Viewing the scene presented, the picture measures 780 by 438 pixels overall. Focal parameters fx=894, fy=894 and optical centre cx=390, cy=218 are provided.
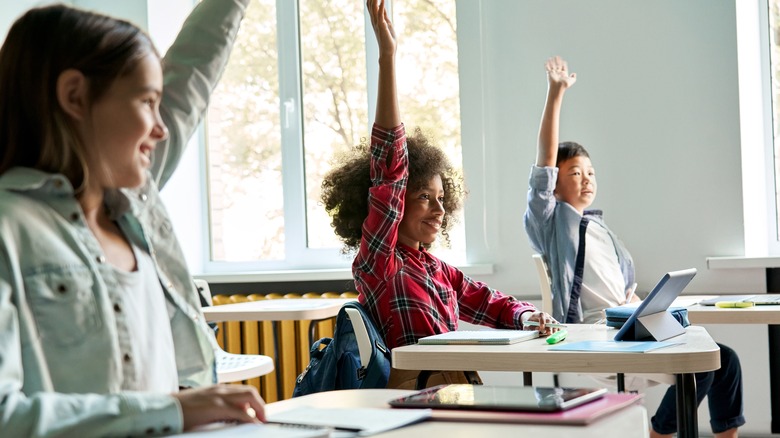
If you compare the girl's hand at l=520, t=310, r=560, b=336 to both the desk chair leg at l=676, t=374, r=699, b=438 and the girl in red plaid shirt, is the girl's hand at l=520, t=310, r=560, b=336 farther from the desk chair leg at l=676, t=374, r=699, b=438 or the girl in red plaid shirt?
the desk chair leg at l=676, t=374, r=699, b=438

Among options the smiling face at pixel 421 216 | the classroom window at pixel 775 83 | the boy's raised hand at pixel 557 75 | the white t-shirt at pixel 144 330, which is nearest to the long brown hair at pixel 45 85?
the white t-shirt at pixel 144 330

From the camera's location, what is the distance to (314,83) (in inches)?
187

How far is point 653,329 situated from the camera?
6.16 feet

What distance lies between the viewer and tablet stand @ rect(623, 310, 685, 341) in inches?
73.5

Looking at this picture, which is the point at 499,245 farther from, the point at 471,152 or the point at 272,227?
the point at 272,227

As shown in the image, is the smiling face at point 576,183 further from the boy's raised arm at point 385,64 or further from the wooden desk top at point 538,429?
the wooden desk top at point 538,429

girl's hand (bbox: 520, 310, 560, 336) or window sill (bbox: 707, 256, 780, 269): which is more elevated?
window sill (bbox: 707, 256, 780, 269)

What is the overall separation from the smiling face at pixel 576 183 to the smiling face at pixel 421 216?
100 centimetres

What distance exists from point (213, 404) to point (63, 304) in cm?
21

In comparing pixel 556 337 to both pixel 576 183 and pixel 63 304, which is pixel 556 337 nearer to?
pixel 63 304

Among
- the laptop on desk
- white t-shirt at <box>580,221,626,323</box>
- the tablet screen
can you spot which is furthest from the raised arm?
the tablet screen

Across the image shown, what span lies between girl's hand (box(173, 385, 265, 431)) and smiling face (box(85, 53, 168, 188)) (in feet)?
1.02

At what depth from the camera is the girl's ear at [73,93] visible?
1.03 meters

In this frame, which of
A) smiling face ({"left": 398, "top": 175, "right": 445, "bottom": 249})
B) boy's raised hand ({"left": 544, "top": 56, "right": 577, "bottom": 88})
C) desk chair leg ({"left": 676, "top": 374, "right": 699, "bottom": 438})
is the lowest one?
desk chair leg ({"left": 676, "top": 374, "right": 699, "bottom": 438})
